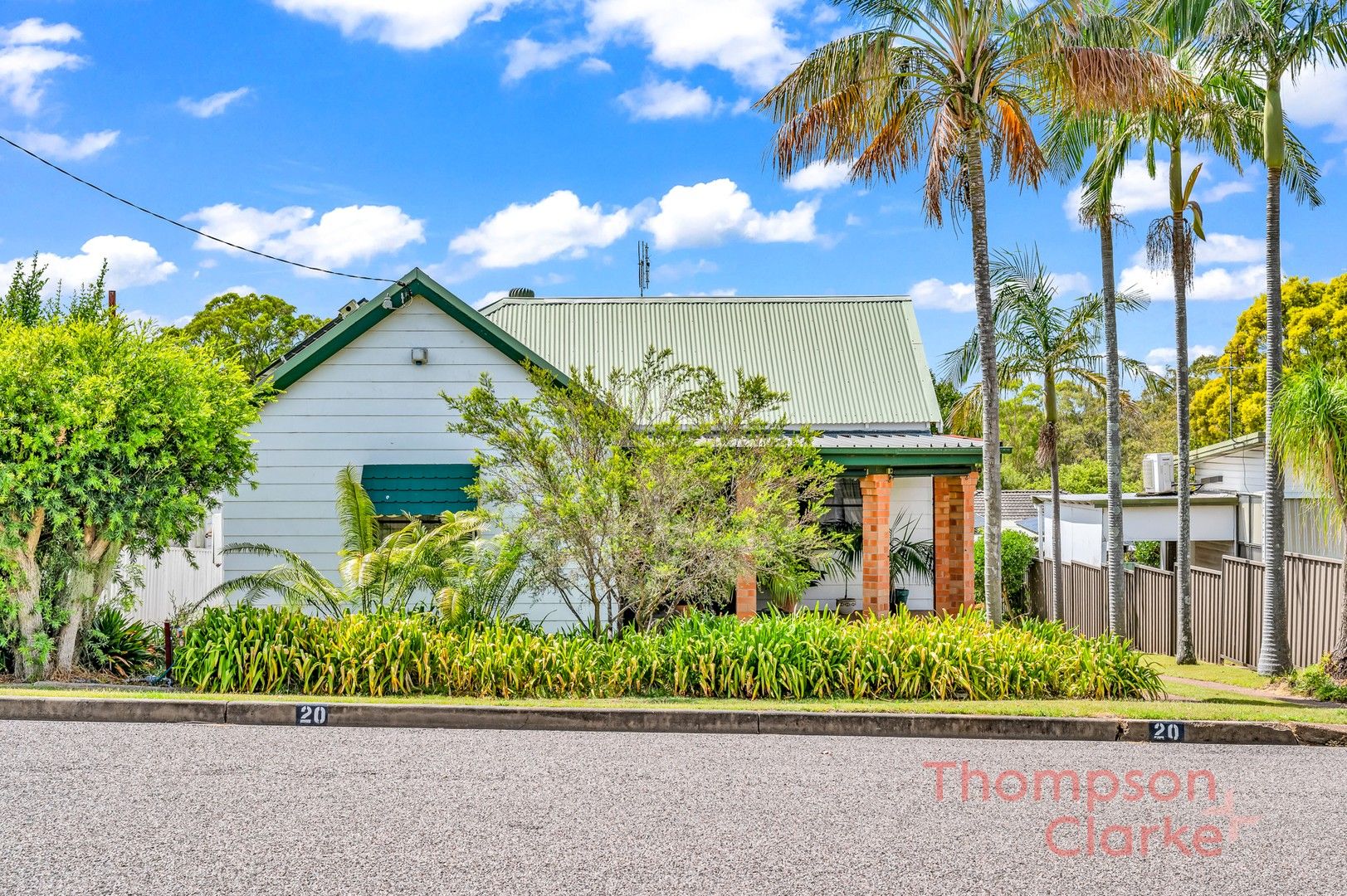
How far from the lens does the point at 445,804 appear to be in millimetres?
6359

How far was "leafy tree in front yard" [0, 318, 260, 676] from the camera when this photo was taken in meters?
9.81

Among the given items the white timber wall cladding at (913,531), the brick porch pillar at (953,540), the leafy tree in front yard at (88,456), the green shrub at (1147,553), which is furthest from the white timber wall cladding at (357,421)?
the green shrub at (1147,553)

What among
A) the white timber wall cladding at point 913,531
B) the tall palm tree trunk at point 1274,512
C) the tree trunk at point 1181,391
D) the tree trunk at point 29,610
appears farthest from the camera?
the white timber wall cladding at point 913,531

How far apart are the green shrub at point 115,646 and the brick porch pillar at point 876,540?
9.21 metres

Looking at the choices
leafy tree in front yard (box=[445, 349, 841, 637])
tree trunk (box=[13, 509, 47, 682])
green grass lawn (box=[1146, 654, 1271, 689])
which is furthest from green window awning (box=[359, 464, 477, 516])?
green grass lawn (box=[1146, 654, 1271, 689])

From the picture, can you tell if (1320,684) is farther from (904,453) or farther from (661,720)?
(661,720)

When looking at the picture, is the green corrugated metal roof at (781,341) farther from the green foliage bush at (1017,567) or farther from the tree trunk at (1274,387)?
the tree trunk at (1274,387)

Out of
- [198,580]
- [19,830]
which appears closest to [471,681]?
[19,830]

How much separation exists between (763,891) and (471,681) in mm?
5347

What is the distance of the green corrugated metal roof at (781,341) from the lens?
19.8m

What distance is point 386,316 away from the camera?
14.2 m

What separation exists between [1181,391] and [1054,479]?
15.6 feet

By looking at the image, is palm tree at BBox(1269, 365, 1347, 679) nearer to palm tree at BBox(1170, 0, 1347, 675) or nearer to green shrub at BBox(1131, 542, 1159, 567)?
palm tree at BBox(1170, 0, 1347, 675)

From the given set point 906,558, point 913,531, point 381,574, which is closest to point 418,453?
point 381,574
